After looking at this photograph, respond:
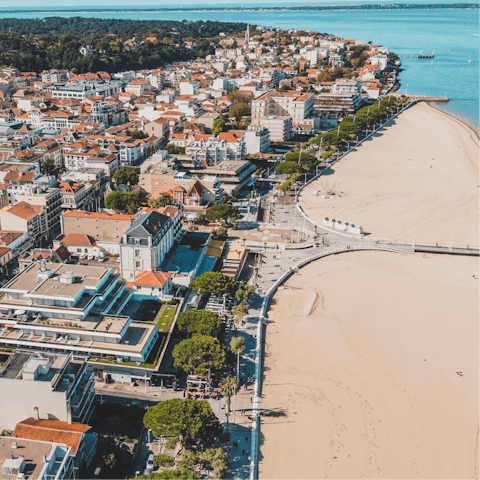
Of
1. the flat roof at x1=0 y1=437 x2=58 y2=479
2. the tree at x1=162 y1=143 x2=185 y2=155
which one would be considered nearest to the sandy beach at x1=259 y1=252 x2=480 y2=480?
the flat roof at x1=0 y1=437 x2=58 y2=479

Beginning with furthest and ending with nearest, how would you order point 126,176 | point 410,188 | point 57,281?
point 410,188 < point 126,176 < point 57,281

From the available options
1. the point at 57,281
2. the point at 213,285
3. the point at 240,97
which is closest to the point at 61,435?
the point at 57,281

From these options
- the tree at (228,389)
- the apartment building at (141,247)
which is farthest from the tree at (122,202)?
the tree at (228,389)

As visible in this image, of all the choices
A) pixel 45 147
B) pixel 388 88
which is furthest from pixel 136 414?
pixel 388 88

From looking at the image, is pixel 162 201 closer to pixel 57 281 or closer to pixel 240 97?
pixel 57 281

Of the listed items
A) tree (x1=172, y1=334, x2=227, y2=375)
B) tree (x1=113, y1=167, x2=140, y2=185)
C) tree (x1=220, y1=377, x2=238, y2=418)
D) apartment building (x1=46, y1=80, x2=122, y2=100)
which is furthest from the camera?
apartment building (x1=46, y1=80, x2=122, y2=100)

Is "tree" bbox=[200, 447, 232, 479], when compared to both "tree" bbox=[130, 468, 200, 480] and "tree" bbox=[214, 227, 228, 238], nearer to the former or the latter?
"tree" bbox=[130, 468, 200, 480]
